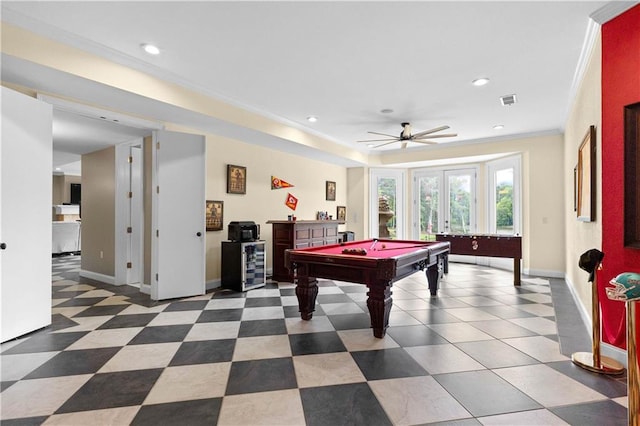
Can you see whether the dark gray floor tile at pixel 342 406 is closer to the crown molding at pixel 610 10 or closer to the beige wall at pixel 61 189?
the crown molding at pixel 610 10

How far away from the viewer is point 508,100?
15.0ft

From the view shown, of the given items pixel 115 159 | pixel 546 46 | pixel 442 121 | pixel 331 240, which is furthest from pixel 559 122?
pixel 115 159

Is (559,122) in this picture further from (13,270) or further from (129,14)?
(13,270)

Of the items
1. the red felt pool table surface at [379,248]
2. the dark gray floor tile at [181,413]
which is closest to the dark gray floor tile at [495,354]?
the red felt pool table surface at [379,248]

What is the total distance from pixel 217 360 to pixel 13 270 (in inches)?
87.7

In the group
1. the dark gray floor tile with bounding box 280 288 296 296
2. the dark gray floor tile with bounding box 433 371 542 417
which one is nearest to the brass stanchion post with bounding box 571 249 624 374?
the dark gray floor tile with bounding box 433 371 542 417

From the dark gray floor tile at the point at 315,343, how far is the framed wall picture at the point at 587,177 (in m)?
2.78

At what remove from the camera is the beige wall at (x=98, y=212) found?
220 inches

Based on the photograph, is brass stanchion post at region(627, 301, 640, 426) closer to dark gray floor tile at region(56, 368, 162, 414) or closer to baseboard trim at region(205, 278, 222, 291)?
dark gray floor tile at region(56, 368, 162, 414)

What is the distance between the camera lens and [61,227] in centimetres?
908

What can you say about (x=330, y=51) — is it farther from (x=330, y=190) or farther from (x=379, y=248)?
(x=330, y=190)

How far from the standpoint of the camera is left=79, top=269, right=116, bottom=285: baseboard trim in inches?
217

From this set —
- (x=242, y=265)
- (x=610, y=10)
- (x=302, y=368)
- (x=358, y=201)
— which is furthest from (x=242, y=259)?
(x=610, y=10)

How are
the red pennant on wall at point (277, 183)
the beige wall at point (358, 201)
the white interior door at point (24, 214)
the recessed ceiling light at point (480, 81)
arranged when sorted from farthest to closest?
the beige wall at point (358, 201) < the red pennant on wall at point (277, 183) < the recessed ceiling light at point (480, 81) < the white interior door at point (24, 214)
